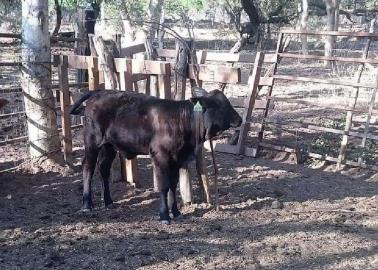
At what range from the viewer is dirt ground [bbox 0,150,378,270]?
441 centimetres

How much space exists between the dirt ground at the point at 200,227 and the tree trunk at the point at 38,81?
0.46m

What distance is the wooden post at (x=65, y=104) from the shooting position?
23.0 feet

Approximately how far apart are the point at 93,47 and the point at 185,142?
6.66 ft

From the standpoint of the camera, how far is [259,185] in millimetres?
6832

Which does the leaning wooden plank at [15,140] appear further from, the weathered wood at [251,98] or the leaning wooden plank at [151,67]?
the weathered wood at [251,98]

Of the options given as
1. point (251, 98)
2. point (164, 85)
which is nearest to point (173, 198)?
point (164, 85)

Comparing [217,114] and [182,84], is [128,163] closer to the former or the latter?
[182,84]

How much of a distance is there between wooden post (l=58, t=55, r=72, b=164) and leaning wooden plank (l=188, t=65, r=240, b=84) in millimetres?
2026

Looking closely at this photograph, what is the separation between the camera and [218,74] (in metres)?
5.72

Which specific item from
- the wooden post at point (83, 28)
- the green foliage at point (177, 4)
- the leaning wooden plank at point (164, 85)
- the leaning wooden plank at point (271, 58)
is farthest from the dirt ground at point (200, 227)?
the green foliage at point (177, 4)

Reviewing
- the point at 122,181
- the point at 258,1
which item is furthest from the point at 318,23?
the point at 122,181

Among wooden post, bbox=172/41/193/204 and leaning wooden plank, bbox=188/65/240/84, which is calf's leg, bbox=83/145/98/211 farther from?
leaning wooden plank, bbox=188/65/240/84

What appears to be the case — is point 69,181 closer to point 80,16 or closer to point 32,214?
point 32,214

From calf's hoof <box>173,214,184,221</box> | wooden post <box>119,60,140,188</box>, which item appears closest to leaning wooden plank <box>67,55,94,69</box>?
wooden post <box>119,60,140,188</box>
